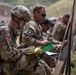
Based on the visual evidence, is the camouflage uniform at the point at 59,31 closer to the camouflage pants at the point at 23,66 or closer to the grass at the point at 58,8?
the camouflage pants at the point at 23,66

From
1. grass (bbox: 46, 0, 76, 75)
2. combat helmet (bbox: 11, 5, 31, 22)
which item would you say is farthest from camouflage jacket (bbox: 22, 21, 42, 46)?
grass (bbox: 46, 0, 76, 75)

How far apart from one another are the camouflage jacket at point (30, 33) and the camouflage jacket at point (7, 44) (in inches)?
25.3

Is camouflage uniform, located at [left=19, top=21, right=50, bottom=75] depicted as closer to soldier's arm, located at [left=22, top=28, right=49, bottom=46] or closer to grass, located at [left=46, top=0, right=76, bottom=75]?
soldier's arm, located at [left=22, top=28, right=49, bottom=46]

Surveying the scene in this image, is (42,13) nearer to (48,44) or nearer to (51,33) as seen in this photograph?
(48,44)

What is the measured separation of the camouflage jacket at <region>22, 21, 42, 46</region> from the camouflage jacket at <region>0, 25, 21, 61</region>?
25.3 inches

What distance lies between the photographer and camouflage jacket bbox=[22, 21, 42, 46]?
20.4 feet

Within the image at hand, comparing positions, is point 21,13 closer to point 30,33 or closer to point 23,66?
point 30,33

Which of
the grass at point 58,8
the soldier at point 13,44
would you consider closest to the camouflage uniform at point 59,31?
the soldier at point 13,44

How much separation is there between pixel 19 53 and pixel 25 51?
0.10 m

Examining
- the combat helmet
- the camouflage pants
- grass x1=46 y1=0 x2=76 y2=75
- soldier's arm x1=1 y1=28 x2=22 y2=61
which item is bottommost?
the camouflage pants

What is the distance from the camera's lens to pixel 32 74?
6012mm

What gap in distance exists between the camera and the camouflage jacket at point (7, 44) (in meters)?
5.43

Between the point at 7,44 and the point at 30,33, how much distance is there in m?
0.81

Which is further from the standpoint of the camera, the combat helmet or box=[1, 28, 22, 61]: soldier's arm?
the combat helmet
